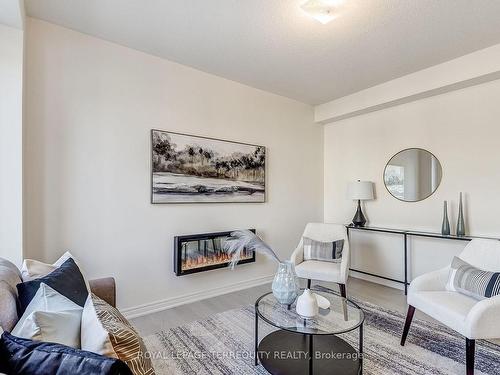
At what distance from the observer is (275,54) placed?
277 cm

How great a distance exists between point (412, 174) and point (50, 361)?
373 centimetres

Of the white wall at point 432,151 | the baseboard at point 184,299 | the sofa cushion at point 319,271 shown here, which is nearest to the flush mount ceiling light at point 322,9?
the white wall at point 432,151

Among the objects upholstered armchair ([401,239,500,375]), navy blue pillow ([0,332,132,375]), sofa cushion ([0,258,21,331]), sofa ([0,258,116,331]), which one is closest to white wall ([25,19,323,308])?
sofa ([0,258,116,331])

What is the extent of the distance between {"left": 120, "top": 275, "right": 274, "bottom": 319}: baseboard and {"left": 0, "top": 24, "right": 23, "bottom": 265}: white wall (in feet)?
3.63

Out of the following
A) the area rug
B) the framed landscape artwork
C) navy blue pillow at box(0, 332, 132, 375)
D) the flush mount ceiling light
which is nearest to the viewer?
navy blue pillow at box(0, 332, 132, 375)

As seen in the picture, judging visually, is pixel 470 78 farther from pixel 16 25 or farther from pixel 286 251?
pixel 16 25

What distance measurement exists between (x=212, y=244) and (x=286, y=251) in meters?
1.22

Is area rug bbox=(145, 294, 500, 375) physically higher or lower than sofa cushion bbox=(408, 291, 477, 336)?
lower

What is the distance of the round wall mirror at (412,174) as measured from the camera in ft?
10.8

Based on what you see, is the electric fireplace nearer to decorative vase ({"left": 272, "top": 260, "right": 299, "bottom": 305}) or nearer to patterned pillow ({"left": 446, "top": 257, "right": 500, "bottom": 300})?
decorative vase ({"left": 272, "top": 260, "right": 299, "bottom": 305})

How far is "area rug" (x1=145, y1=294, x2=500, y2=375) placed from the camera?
1877 mm

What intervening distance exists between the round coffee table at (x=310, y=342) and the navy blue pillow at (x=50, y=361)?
3.78ft

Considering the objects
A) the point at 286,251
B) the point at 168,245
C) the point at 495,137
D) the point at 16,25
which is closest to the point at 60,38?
the point at 16,25

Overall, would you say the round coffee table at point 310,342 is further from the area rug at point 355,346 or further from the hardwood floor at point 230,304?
the hardwood floor at point 230,304
